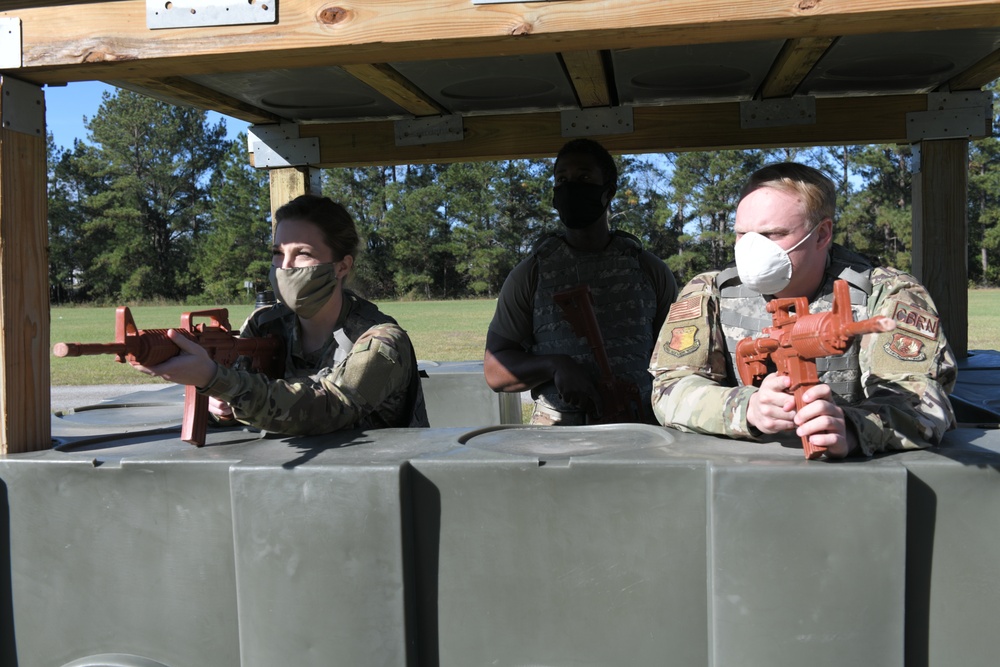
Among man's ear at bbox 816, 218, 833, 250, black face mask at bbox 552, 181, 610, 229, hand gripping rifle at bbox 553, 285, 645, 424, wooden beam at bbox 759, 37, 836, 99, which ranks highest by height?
wooden beam at bbox 759, 37, 836, 99

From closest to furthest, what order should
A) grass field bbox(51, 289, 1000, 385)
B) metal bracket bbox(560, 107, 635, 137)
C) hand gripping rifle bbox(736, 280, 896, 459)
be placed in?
hand gripping rifle bbox(736, 280, 896, 459) → metal bracket bbox(560, 107, 635, 137) → grass field bbox(51, 289, 1000, 385)

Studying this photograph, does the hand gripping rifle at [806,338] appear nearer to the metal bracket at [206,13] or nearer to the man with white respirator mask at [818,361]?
the man with white respirator mask at [818,361]

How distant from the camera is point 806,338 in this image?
1886 millimetres

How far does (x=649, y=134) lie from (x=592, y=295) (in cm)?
98

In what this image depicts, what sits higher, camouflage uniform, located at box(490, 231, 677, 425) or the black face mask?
the black face mask

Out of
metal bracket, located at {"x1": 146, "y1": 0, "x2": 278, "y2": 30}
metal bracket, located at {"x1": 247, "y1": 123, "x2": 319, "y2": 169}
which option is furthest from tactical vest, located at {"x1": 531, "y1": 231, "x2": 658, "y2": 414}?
metal bracket, located at {"x1": 146, "y1": 0, "x2": 278, "y2": 30}

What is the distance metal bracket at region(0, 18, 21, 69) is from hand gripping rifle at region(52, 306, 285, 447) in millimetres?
754

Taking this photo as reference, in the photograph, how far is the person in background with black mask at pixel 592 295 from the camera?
3.67 meters

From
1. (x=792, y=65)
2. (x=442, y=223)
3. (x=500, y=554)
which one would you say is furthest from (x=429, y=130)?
(x=442, y=223)

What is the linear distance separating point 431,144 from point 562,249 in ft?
3.25

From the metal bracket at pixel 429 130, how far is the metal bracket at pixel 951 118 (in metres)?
2.13

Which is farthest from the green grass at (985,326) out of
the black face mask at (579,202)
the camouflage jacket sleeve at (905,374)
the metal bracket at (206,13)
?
the metal bracket at (206,13)

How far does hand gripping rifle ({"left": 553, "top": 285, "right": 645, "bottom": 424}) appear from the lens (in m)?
3.45

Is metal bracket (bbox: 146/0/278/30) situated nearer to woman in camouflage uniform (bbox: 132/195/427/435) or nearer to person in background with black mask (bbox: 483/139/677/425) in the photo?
woman in camouflage uniform (bbox: 132/195/427/435)
